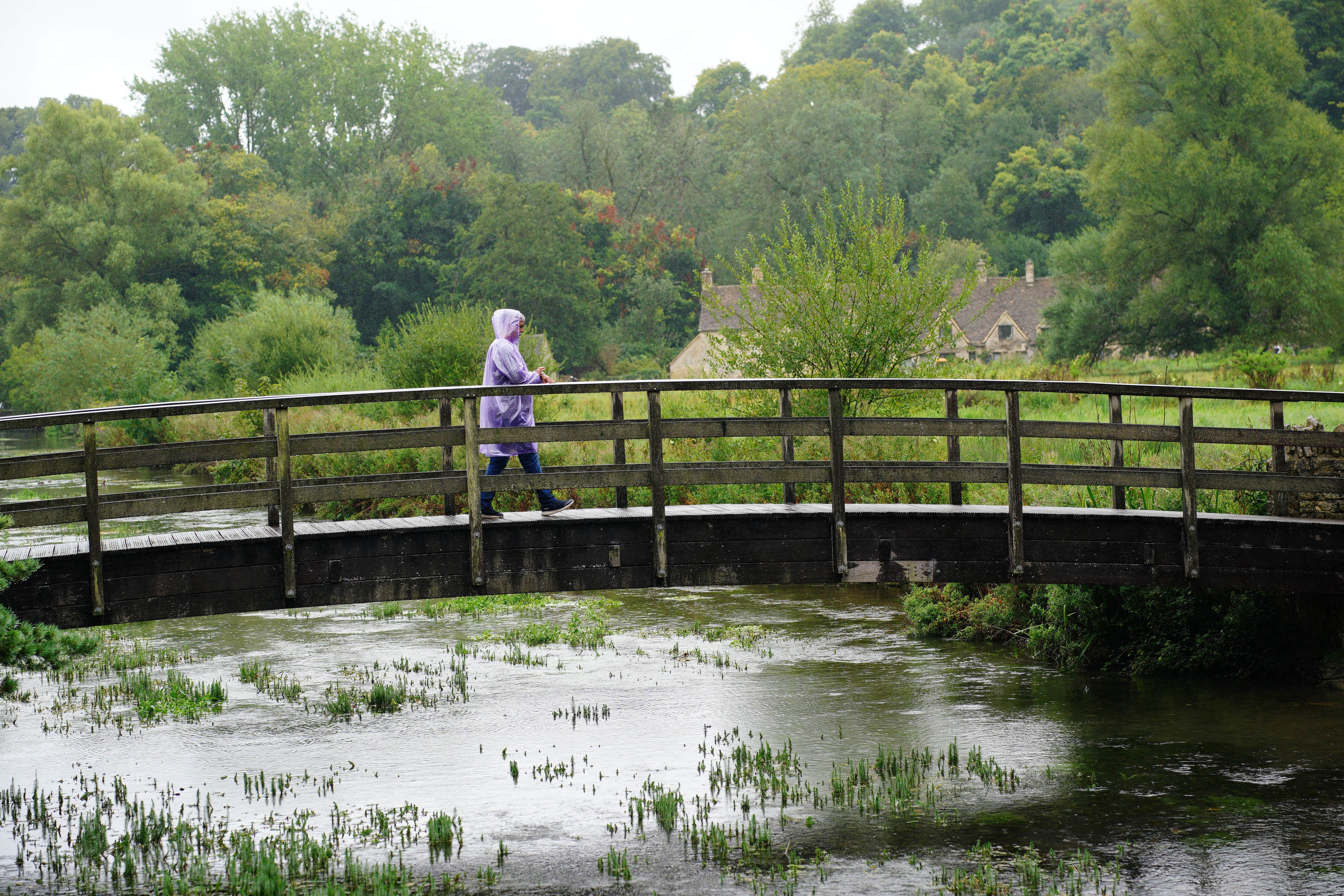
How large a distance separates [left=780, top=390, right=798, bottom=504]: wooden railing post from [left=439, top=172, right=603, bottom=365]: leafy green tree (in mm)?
54541

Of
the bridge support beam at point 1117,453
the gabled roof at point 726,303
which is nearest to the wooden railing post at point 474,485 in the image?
the bridge support beam at point 1117,453

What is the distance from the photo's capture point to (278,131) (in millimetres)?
90500

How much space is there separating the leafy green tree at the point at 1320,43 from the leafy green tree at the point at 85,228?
169ft

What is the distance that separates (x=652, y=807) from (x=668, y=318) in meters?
64.2

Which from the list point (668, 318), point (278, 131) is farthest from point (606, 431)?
point (278, 131)

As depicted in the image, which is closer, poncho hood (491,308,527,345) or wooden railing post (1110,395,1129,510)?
wooden railing post (1110,395,1129,510)

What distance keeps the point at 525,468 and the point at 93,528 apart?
3406 mm

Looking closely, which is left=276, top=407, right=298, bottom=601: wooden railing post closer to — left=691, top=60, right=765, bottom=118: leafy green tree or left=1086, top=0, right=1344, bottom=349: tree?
left=1086, top=0, right=1344, bottom=349: tree

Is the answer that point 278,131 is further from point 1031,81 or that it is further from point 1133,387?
point 1133,387

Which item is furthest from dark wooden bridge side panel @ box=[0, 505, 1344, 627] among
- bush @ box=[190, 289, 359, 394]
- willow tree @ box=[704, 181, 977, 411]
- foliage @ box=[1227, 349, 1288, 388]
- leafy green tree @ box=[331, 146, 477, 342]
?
leafy green tree @ box=[331, 146, 477, 342]

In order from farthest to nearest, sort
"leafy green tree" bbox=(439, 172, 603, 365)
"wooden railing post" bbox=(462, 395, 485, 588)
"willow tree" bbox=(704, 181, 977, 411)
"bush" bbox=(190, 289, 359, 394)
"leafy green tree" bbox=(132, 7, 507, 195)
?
"leafy green tree" bbox=(132, 7, 507, 195)
"leafy green tree" bbox=(439, 172, 603, 365)
"bush" bbox=(190, 289, 359, 394)
"willow tree" bbox=(704, 181, 977, 411)
"wooden railing post" bbox=(462, 395, 485, 588)

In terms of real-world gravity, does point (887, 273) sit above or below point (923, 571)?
above

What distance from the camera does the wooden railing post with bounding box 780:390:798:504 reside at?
1073 cm

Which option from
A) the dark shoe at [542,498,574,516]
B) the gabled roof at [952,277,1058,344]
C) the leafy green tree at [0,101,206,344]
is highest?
the leafy green tree at [0,101,206,344]
